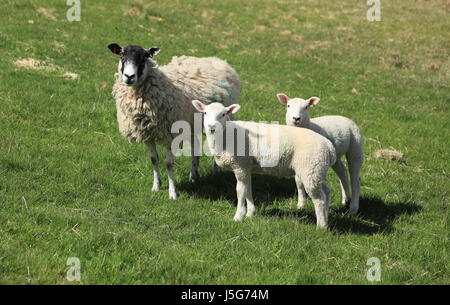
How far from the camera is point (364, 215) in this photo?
20.2 feet

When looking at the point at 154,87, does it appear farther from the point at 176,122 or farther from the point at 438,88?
the point at 438,88

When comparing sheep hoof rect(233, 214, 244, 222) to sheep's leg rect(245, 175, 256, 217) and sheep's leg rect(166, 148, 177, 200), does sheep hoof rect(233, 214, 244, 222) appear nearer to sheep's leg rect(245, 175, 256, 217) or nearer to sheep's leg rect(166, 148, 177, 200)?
sheep's leg rect(245, 175, 256, 217)

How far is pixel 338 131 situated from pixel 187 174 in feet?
8.65

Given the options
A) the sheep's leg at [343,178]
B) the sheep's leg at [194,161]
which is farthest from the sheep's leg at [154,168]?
the sheep's leg at [343,178]

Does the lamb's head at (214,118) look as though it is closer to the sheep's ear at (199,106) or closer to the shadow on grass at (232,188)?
the sheep's ear at (199,106)

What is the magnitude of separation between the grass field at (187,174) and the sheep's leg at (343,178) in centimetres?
14

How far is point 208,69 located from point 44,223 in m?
3.81

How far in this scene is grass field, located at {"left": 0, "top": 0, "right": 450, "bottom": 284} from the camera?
174 inches

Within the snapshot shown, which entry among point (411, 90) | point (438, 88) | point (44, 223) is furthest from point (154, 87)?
point (438, 88)

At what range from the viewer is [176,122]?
6.38 meters

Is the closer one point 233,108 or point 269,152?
point 269,152

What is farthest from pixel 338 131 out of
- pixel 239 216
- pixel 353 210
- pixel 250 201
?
pixel 239 216

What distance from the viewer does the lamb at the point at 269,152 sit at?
16.8 ft

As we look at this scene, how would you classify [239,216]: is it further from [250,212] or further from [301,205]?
[301,205]
